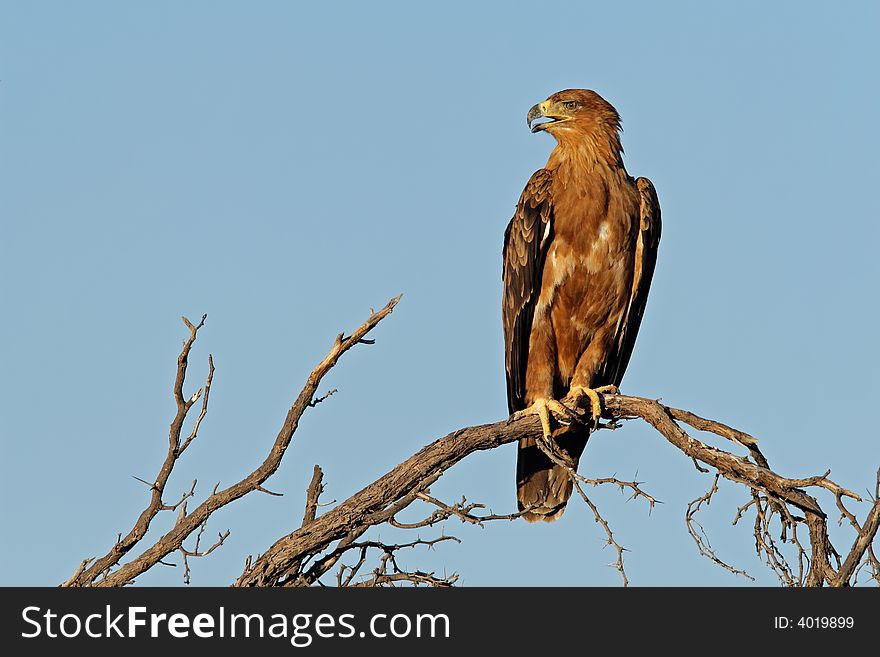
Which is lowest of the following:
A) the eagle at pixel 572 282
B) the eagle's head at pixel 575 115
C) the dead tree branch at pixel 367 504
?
the dead tree branch at pixel 367 504

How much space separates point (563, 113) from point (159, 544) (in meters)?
3.80

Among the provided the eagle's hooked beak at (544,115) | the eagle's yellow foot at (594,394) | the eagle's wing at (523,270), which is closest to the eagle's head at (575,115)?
the eagle's hooked beak at (544,115)

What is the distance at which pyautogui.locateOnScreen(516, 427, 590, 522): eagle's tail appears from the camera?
7125mm

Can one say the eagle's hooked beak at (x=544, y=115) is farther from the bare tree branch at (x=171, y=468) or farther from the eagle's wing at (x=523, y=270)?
the bare tree branch at (x=171, y=468)

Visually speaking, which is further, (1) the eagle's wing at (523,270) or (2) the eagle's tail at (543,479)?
(2) the eagle's tail at (543,479)

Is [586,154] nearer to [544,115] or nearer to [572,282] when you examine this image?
[544,115]

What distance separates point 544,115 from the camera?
295 inches

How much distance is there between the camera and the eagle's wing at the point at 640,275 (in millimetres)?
7035

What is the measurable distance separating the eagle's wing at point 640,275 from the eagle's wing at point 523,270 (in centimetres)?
57

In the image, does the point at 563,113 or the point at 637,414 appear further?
the point at 563,113
